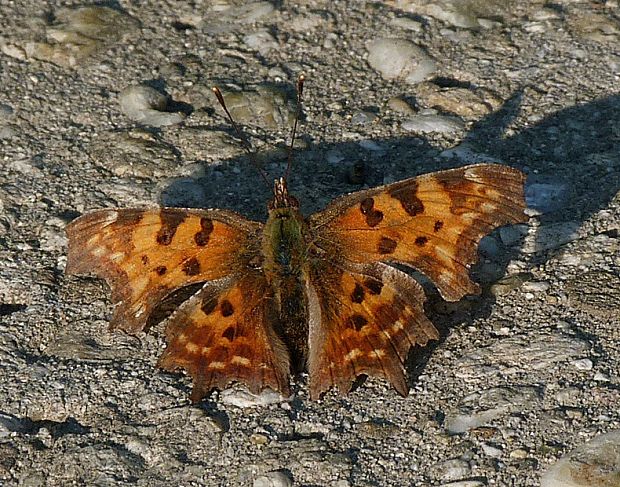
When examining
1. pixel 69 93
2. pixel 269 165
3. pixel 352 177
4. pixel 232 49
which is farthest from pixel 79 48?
pixel 352 177

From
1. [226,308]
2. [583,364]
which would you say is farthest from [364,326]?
[583,364]

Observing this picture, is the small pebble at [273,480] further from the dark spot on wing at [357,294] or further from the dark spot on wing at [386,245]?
the dark spot on wing at [386,245]

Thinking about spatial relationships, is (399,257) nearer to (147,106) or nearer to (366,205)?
(366,205)

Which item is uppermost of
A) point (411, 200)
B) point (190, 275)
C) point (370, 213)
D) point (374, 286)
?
point (411, 200)

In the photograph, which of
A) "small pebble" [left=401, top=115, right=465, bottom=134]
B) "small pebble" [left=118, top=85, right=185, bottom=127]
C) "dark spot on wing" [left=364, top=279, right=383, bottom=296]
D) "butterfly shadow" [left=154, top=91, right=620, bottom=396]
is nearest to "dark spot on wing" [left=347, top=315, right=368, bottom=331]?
"dark spot on wing" [left=364, top=279, right=383, bottom=296]

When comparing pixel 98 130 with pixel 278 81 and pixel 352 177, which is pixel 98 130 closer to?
pixel 278 81

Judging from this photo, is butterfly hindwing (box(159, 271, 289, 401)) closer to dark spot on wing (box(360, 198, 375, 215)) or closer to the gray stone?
dark spot on wing (box(360, 198, 375, 215))

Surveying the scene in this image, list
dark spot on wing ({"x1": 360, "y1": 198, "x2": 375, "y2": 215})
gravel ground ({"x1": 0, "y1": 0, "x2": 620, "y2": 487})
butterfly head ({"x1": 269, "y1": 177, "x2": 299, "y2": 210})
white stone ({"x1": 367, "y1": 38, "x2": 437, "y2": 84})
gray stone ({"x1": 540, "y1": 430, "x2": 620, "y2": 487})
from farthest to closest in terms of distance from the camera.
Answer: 1. white stone ({"x1": 367, "y1": 38, "x2": 437, "y2": 84})
2. butterfly head ({"x1": 269, "y1": 177, "x2": 299, "y2": 210})
3. dark spot on wing ({"x1": 360, "y1": 198, "x2": 375, "y2": 215})
4. gravel ground ({"x1": 0, "y1": 0, "x2": 620, "y2": 487})
5. gray stone ({"x1": 540, "y1": 430, "x2": 620, "y2": 487})
